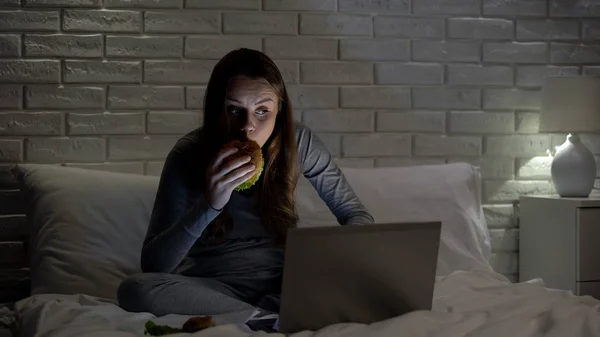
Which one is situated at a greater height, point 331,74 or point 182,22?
point 182,22

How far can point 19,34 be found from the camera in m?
2.88

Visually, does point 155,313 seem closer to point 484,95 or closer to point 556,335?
point 556,335

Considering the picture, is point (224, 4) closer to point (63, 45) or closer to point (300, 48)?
point (300, 48)

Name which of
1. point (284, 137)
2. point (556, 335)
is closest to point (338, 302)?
point (556, 335)

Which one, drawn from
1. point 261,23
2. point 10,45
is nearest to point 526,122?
point 261,23

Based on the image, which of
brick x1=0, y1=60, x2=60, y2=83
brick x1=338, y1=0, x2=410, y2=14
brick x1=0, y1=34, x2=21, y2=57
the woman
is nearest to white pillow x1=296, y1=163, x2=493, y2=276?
the woman

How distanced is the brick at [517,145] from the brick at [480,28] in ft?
1.37

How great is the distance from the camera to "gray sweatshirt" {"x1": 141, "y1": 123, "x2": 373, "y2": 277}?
1.89 meters

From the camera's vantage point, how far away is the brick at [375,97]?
312 centimetres

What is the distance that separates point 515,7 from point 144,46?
151cm

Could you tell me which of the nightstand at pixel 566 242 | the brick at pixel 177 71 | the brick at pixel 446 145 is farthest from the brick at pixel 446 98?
the brick at pixel 177 71

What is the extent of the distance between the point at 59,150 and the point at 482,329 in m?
1.87

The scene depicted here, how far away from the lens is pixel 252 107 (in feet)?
6.57

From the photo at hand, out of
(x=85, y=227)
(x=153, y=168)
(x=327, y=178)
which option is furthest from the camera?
(x=153, y=168)
